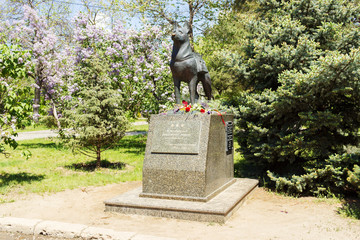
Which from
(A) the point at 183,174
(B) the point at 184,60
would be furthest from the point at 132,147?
(A) the point at 183,174

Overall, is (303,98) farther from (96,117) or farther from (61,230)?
(96,117)

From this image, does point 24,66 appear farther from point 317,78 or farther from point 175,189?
point 317,78

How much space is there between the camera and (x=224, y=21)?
1725cm

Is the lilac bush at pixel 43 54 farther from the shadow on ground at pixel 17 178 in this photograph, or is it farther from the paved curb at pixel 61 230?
the paved curb at pixel 61 230

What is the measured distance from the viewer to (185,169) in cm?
557

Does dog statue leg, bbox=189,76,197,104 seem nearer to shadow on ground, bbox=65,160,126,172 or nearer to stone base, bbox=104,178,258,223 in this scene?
stone base, bbox=104,178,258,223

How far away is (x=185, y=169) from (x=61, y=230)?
218 centimetres

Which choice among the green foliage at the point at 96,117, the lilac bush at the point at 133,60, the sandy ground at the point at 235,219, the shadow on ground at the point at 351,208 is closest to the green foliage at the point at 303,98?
the shadow on ground at the point at 351,208

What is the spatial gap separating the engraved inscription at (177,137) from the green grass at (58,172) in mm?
2478

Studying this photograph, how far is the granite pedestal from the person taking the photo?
17.1ft

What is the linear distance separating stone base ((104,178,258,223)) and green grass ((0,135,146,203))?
2279mm

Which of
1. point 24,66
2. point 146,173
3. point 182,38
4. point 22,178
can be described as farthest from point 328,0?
point 22,178

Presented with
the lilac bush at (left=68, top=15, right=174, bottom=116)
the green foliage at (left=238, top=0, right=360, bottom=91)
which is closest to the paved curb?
the green foliage at (left=238, top=0, right=360, bottom=91)

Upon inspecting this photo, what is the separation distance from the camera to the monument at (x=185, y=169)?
17.0 feet
